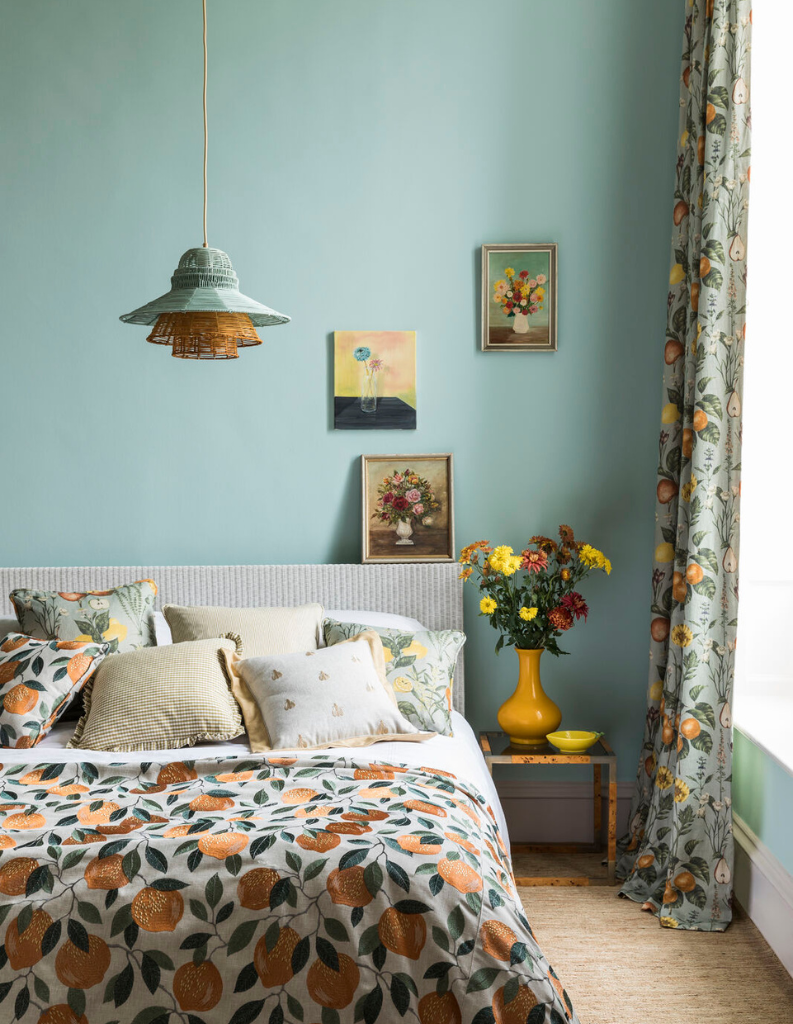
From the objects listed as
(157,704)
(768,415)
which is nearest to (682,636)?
(768,415)

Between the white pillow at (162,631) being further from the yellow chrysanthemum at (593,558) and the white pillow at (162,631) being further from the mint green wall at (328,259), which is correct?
the yellow chrysanthemum at (593,558)

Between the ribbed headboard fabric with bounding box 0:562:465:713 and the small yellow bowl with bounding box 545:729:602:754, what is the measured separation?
353mm

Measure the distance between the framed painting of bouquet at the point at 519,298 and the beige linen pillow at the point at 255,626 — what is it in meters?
1.21

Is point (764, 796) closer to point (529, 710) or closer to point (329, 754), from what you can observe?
point (529, 710)

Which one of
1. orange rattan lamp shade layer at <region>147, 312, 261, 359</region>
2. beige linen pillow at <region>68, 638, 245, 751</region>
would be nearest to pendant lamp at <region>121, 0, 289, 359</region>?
orange rattan lamp shade layer at <region>147, 312, 261, 359</region>

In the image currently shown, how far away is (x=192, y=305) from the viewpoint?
1999mm

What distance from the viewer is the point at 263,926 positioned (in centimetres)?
147

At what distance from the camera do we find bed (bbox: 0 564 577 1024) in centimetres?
140

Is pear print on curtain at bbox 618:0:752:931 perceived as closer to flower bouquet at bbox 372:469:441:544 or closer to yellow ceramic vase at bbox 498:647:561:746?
yellow ceramic vase at bbox 498:647:561:746

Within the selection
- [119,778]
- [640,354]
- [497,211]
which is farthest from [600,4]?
[119,778]

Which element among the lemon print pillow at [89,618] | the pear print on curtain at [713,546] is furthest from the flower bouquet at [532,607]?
the lemon print pillow at [89,618]

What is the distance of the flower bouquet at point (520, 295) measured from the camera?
10.6ft

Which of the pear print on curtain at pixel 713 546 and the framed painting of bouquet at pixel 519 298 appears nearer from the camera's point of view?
the pear print on curtain at pixel 713 546

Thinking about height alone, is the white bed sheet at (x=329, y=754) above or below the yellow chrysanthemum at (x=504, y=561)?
below
